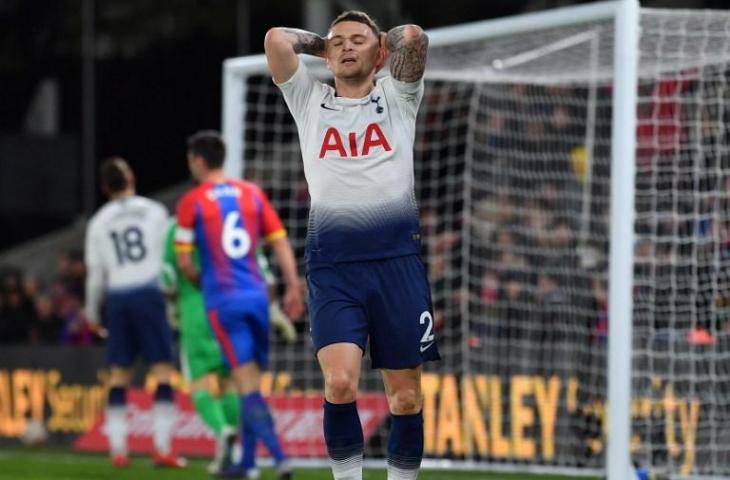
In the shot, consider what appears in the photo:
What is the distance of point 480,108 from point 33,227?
8680 millimetres

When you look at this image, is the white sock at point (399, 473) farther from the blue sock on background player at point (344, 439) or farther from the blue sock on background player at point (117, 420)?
the blue sock on background player at point (117, 420)

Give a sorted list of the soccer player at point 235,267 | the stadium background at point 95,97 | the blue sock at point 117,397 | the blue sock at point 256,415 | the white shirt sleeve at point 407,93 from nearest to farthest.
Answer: the white shirt sleeve at point 407,93 < the blue sock at point 256,415 < the soccer player at point 235,267 < the blue sock at point 117,397 < the stadium background at point 95,97

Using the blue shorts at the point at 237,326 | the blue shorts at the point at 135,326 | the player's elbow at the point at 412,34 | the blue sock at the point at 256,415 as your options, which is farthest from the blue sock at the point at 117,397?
the player's elbow at the point at 412,34

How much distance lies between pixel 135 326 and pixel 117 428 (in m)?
0.73

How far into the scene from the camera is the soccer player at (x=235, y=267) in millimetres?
9992

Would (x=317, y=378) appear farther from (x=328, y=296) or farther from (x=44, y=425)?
(x=328, y=296)

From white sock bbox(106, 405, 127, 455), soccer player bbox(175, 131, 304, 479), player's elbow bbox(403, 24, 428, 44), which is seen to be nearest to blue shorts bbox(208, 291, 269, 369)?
soccer player bbox(175, 131, 304, 479)

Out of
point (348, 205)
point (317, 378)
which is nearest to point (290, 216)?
point (317, 378)

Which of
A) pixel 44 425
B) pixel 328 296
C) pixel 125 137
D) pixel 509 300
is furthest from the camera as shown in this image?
pixel 125 137

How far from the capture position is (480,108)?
13.5m

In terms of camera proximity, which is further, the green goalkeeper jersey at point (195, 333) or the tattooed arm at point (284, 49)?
the green goalkeeper jersey at point (195, 333)

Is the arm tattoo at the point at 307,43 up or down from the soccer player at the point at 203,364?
up

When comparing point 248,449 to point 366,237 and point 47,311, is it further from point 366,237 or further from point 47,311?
point 47,311

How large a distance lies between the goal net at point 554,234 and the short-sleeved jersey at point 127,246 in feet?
2.68
